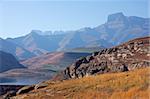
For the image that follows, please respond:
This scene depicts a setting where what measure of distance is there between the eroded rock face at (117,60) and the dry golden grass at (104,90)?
19337 mm

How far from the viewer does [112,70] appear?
60.3m

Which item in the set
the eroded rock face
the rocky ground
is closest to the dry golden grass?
the rocky ground

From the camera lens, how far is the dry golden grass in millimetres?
29153

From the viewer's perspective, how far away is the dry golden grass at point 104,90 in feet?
95.6

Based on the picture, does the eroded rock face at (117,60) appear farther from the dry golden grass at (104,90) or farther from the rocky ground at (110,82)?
the dry golden grass at (104,90)

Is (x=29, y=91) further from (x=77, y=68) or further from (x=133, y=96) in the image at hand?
(x=77, y=68)

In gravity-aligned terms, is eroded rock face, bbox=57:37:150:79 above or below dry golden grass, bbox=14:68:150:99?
above

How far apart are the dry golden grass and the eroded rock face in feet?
63.4

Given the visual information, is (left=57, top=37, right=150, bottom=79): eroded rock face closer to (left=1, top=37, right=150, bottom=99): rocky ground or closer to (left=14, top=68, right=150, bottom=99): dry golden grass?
(left=1, top=37, right=150, bottom=99): rocky ground

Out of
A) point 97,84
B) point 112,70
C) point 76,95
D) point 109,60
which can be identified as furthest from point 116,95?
point 109,60

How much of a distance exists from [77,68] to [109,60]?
8.12m

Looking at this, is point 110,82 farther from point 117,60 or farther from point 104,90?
point 117,60

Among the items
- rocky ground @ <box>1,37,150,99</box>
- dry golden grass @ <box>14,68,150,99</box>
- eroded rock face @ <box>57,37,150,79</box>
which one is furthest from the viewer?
eroded rock face @ <box>57,37,150,79</box>

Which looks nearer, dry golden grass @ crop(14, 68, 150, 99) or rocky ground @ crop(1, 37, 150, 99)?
dry golden grass @ crop(14, 68, 150, 99)
